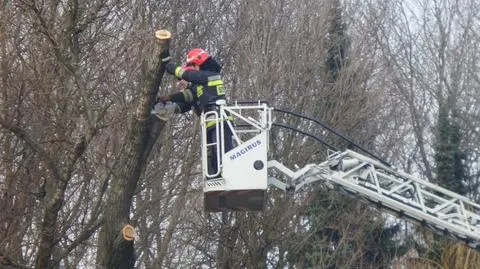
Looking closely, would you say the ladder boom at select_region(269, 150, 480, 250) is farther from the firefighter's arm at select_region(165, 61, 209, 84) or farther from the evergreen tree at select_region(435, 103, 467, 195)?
the evergreen tree at select_region(435, 103, 467, 195)

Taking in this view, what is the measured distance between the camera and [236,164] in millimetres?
8797

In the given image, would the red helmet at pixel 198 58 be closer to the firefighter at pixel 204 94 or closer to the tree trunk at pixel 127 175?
the firefighter at pixel 204 94

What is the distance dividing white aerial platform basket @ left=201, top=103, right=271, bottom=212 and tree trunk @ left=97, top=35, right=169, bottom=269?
85 centimetres

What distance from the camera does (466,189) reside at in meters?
24.4

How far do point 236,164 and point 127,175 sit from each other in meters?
1.25

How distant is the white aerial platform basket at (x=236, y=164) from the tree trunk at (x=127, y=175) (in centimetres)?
85

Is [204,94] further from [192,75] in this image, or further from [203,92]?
[192,75]

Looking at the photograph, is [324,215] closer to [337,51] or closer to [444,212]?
[337,51]

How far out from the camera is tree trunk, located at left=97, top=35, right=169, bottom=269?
8.16 meters

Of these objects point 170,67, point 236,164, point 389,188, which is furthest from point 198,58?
point 389,188

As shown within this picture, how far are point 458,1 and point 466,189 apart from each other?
1215cm

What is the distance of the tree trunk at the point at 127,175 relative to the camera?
26.8 feet

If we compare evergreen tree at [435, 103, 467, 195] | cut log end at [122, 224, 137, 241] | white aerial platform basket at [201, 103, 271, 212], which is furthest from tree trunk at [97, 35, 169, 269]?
evergreen tree at [435, 103, 467, 195]

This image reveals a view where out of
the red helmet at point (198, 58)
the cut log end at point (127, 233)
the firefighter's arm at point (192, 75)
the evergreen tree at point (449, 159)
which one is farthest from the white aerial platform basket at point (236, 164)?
the evergreen tree at point (449, 159)
